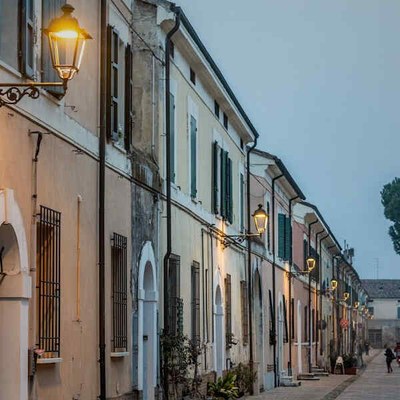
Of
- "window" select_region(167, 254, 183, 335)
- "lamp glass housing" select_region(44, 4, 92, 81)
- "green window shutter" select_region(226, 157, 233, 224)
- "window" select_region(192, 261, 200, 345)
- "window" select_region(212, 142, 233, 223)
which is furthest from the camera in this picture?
"green window shutter" select_region(226, 157, 233, 224)

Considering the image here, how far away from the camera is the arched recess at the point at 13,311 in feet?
42.7

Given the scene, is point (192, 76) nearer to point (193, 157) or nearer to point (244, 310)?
point (193, 157)

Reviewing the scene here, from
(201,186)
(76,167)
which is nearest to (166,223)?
(201,186)

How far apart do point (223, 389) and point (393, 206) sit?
93.2m

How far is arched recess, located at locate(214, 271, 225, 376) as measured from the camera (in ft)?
97.0

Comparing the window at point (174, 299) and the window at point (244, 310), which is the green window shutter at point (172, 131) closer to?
the window at point (174, 299)

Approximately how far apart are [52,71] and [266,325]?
2659 cm

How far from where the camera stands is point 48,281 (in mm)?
14312

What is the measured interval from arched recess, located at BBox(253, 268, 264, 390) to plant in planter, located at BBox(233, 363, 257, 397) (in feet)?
13.0

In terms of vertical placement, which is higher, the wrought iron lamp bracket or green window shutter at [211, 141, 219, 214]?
green window shutter at [211, 141, 219, 214]

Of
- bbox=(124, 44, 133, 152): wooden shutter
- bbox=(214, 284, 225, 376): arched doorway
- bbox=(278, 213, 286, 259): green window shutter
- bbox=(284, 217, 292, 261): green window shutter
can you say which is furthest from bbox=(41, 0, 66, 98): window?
bbox=(284, 217, 292, 261): green window shutter

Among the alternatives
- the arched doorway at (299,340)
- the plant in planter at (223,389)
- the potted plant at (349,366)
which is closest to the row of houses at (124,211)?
the plant in planter at (223,389)

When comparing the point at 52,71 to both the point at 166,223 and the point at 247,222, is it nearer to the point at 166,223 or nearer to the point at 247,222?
the point at 166,223

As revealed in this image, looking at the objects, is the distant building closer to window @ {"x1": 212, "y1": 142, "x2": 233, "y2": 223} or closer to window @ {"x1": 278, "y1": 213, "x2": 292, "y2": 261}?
window @ {"x1": 278, "y1": 213, "x2": 292, "y2": 261}
